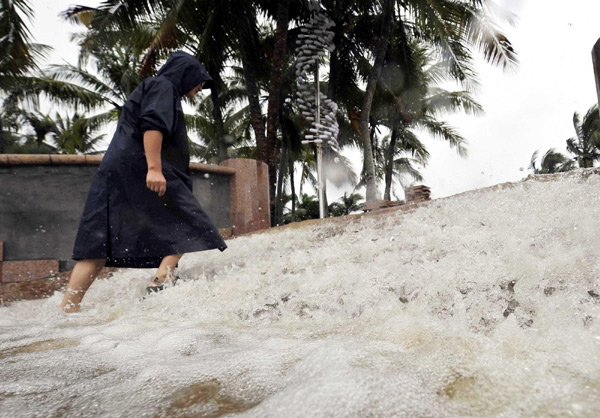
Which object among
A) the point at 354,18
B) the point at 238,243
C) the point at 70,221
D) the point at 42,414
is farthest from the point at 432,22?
the point at 42,414

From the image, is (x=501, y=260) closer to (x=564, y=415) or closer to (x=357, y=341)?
(x=357, y=341)

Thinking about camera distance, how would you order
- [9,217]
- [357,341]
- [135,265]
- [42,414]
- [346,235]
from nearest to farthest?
[42,414] → [357,341] → [135,265] → [346,235] → [9,217]

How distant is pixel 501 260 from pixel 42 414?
170 centimetres

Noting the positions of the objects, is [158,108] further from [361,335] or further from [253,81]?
[253,81]

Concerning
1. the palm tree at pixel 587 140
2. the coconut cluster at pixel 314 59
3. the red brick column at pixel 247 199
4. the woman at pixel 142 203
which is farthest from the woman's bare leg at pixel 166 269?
the palm tree at pixel 587 140

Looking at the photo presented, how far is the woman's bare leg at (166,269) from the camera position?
2584mm

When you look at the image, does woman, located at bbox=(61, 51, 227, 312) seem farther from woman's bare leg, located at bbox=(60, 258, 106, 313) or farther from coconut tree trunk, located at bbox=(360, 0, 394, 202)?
coconut tree trunk, located at bbox=(360, 0, 394, 202)

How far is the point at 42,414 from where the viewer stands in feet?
2.87

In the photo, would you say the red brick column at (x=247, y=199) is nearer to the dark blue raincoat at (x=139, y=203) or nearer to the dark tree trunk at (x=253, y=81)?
the dark blue raincoat at (x=139, y=203)

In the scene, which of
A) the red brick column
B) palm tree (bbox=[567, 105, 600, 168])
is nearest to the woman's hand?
the red brick column

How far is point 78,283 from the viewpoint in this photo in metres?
2.53

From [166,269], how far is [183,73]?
1.28 metres

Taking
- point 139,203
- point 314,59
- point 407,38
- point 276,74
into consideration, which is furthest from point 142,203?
point 407,38

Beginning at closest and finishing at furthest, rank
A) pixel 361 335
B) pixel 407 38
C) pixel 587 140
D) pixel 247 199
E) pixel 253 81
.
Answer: pixel 361 335 < pixel 247 199 < pixel 253 81 < pixel 407 38 < pixel 587 140
